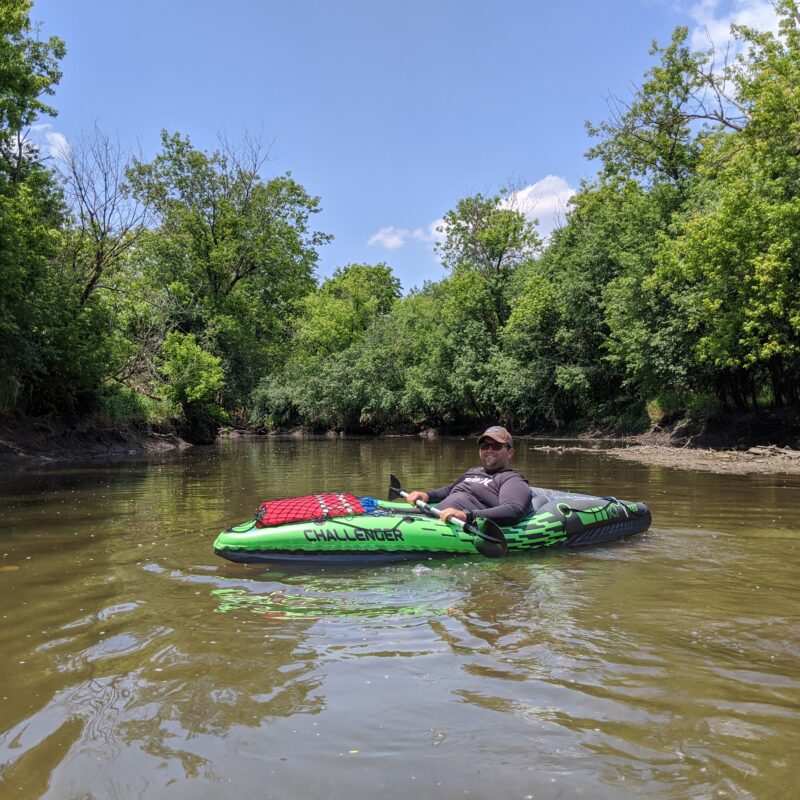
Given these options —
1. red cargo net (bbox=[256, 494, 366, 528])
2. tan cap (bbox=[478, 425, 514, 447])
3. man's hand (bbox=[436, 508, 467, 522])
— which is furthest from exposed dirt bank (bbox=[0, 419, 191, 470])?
tan cap (bbox=[478, 425, 514, 447])

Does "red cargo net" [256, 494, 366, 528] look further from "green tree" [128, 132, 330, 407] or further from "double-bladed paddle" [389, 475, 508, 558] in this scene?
"green tree" [128, 132, 330, 407]

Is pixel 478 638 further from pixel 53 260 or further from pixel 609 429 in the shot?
pixel 609 429

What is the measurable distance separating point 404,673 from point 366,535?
8.42 feet

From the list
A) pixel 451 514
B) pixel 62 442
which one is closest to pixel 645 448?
pixel 451 514

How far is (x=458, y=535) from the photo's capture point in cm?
600

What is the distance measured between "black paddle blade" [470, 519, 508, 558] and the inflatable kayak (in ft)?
0.07

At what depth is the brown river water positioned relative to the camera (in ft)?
7.80

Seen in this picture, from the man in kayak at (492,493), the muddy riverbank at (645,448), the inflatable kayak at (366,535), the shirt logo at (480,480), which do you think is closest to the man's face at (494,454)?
the man in kayak at (492,493)

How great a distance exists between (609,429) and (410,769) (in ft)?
86.0

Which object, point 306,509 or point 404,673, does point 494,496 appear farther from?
point 404,673

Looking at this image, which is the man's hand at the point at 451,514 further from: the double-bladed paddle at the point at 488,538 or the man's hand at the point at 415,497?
the man's hand at the point at 415,497

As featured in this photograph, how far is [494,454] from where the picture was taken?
657 centimetres

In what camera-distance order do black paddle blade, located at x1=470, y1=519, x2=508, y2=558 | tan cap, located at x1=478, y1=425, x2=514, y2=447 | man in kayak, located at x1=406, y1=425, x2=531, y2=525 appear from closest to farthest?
black paddle blade, located at x1=470, y1=519, x2=508, y2=558
man in kayak, located at x1=406, y1=425, x2=531, y2=525
tan cap, located at x1=478, y1=425, x2=514, y2=447

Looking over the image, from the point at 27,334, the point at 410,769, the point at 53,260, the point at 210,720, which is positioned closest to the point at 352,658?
the point at 210,720
